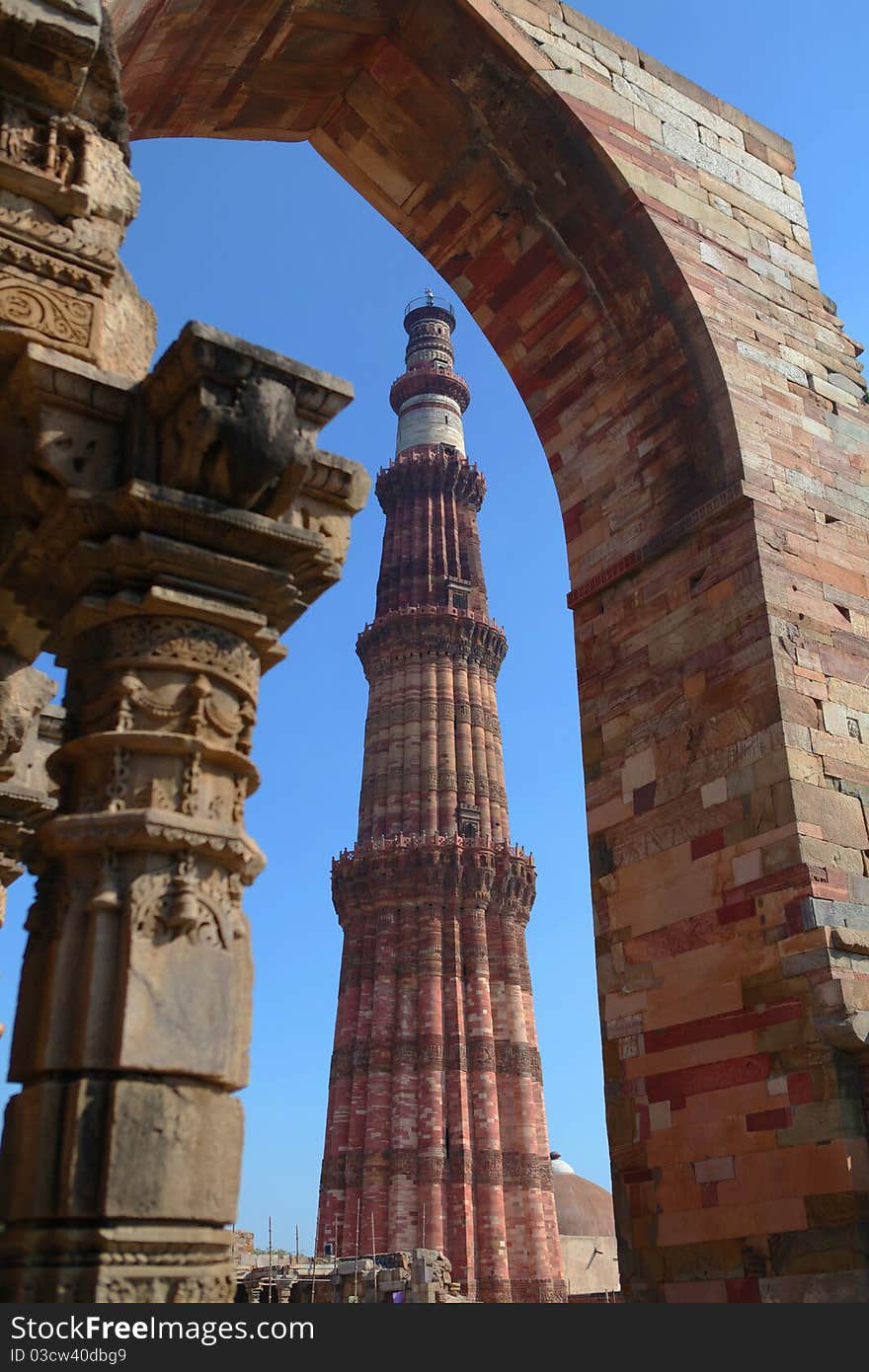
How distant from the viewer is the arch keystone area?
5785mm

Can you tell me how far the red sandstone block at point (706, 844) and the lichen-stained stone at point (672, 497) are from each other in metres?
0.02

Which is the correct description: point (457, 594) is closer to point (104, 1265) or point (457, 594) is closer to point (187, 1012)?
point (187, 1012)

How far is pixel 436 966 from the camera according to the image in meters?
25.4

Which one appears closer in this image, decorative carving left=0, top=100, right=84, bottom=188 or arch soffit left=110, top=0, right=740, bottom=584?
decorative carving left=0, top=100, right=84, bottom=188

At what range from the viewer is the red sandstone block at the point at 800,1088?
5555 mm

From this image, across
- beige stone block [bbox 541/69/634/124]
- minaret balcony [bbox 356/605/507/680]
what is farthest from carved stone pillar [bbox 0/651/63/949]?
minaret balcony [bbox 356/605/507/680]

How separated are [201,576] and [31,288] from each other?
922 millimetres

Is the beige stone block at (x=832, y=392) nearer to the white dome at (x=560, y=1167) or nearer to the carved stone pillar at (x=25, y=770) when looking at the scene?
the carved stone pillar at (x=25, y=770)

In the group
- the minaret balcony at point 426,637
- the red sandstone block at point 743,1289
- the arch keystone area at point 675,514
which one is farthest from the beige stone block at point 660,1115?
the minaret balcony at point 426,637

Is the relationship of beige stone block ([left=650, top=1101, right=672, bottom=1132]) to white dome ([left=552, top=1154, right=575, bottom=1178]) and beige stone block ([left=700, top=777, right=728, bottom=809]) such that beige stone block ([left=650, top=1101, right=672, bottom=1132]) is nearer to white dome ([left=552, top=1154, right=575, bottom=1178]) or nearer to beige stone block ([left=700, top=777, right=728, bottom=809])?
beige stone block ([left=700, top=777, right=728, bottom=809])

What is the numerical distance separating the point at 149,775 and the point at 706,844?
4.28m

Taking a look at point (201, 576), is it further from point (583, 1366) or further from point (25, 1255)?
point (583, 1366)

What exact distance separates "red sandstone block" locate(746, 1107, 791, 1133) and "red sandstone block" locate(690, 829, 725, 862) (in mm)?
1337

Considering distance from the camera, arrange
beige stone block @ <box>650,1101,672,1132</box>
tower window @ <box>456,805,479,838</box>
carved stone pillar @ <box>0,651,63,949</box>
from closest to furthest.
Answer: carved stone pillar @ <box>0,651,63,949</box>
beige stone block @ <box>650,1101,672,1132</box>
tower window @ <box>456,805,479,838</box>
